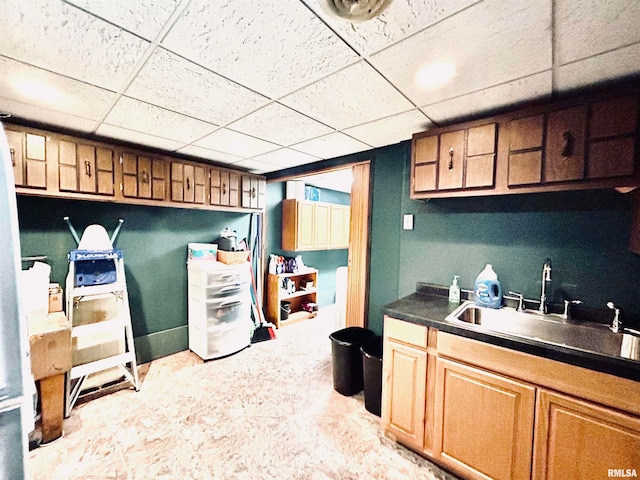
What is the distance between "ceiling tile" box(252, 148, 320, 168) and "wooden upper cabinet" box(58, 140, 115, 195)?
1.36 meters

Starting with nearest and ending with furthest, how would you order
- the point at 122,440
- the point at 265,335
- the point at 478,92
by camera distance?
1. the point at 478,92
2. the point at 122,440
3. the point at 265,335

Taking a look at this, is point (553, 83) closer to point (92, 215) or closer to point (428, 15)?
point (428, 15)

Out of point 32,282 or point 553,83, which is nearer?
point 553,83

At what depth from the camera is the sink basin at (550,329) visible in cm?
144

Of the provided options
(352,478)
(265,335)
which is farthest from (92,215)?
(352,478)

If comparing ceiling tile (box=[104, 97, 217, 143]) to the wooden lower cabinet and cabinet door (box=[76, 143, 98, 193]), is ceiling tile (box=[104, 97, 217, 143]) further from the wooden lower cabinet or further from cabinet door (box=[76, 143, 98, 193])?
the wooden lower cabinet

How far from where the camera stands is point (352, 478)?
5.20 ft

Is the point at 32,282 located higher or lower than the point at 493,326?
higher

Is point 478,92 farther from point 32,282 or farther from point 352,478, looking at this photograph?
point 32,282

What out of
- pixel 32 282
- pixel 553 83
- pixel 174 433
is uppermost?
pixel 553 83

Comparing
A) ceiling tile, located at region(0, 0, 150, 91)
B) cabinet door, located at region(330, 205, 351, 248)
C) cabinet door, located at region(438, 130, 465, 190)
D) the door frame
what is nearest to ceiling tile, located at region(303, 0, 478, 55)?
ceiling tile, located at region(0, 0, 150, 91)

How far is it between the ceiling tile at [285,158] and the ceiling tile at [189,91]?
2.92ft

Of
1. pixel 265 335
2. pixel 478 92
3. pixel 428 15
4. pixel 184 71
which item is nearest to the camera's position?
pixel 428 15

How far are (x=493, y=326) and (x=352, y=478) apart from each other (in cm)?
136
